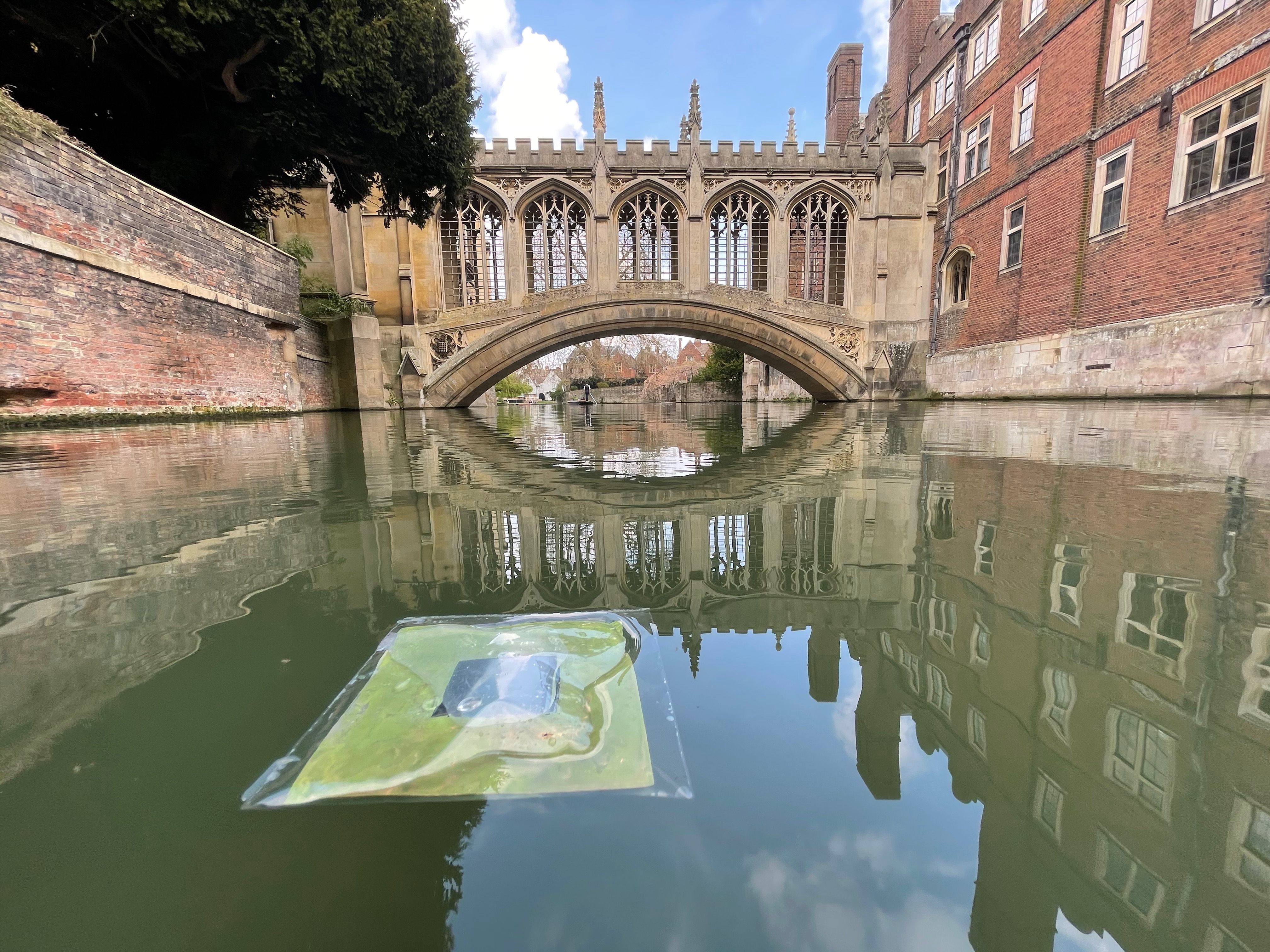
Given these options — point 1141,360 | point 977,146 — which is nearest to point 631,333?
point 977,146

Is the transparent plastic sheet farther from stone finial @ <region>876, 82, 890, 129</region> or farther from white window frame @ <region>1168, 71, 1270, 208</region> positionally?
stone finial @ <region>876, 82, 890, 129</region>

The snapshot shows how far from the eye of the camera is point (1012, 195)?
14.7 metres

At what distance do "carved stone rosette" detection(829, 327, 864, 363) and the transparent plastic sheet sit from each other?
17.1 m

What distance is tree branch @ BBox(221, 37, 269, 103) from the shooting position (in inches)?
331

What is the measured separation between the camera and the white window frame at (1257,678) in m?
1.02

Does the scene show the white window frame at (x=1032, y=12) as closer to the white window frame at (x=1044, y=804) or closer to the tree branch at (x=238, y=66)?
the tree branch at (x=238, y=66)

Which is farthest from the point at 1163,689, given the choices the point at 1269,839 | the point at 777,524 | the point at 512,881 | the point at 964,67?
the point at 964,67

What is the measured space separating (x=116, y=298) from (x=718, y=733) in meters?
10.7

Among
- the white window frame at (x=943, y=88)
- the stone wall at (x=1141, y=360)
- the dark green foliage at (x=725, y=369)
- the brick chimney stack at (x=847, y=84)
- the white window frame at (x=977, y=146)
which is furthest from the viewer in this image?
the dark green foliage at (x=725, y=369)

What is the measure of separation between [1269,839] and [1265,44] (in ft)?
47.6

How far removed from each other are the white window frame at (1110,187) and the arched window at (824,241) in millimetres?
5964

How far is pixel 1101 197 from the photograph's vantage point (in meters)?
12.1

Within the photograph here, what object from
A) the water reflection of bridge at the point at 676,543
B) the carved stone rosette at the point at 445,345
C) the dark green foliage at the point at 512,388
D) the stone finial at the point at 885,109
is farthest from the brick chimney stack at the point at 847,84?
the dark green foliage at the point at 512,388

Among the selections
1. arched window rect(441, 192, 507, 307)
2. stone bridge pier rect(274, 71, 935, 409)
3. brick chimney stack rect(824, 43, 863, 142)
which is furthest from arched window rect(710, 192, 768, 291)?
brick chimney stack rect(824, 43, 863, 142)
